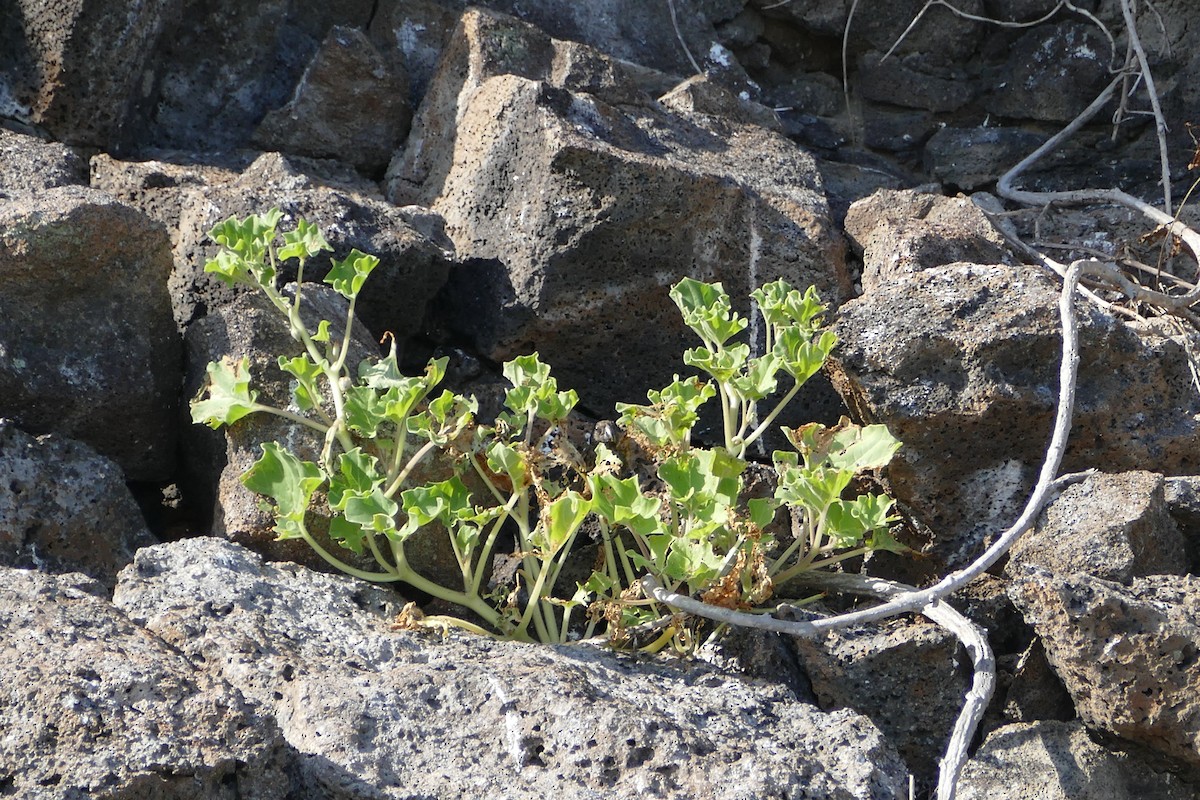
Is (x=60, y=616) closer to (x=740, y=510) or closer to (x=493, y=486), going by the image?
(x=493, y=486)

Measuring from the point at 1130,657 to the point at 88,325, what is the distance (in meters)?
2.22

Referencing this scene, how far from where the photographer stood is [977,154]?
5012mm

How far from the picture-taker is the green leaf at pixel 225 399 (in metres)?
2.68

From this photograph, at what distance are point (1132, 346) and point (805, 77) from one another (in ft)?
8.38

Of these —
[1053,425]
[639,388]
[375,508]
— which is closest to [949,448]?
[1053,425]

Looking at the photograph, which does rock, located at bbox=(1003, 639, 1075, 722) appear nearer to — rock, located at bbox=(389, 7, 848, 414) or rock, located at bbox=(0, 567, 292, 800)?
rock, located at bbox=(389, 7, 848, 414)

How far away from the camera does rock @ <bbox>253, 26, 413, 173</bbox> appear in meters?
4.24

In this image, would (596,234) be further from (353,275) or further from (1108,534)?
(1108,534)

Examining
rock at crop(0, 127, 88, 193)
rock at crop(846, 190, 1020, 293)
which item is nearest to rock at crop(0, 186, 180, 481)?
rock at crop(0, 127, 88, 193)

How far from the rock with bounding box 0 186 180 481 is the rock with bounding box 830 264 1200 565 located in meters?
1.52

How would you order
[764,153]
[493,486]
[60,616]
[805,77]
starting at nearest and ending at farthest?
[60,616] < [493,486] < [764,153] < [805,77]

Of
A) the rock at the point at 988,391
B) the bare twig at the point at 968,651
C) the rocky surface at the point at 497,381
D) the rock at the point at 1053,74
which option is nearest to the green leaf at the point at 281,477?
the rocky surface at the point at 497,381

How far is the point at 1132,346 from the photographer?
3.04 metres

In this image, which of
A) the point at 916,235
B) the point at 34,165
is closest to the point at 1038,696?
the point at 916,235
